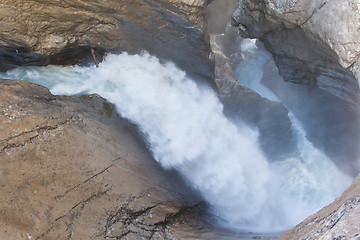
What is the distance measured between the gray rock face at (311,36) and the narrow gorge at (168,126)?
0.09 ft

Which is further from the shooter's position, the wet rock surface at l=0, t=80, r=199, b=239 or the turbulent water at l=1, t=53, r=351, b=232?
the turbulent water at l=1, t=53, r=351, b=232

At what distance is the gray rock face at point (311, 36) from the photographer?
A: 4.91m

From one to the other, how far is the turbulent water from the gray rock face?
6.14 feet

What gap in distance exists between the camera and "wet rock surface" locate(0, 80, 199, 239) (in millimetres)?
4141

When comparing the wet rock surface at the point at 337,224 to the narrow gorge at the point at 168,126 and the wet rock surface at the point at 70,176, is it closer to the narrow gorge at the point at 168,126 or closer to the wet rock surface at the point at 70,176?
the narrow gorge at the point at 168,126

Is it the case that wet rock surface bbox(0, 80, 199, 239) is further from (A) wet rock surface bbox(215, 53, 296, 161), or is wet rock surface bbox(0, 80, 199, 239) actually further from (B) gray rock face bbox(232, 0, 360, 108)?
(B) gray rock face bbox(232, 0, 360, 108)

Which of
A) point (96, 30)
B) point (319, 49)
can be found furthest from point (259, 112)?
point (96, 30)

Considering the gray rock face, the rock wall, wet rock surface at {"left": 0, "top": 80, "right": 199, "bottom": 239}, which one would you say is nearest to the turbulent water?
wet rock surface at {"left": 0, "top": 80, "right": 199, "bottom": 239}

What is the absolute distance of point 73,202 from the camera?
14.6ft

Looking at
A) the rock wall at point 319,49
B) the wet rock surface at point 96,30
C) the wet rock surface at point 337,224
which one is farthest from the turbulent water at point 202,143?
the wet rock surface at point 337,224

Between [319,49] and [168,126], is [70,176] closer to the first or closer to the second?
[168,126]

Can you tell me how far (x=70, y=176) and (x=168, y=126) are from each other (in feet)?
8.16

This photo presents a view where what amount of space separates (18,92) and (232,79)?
5410 millimetres

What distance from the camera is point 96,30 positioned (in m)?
6.48
